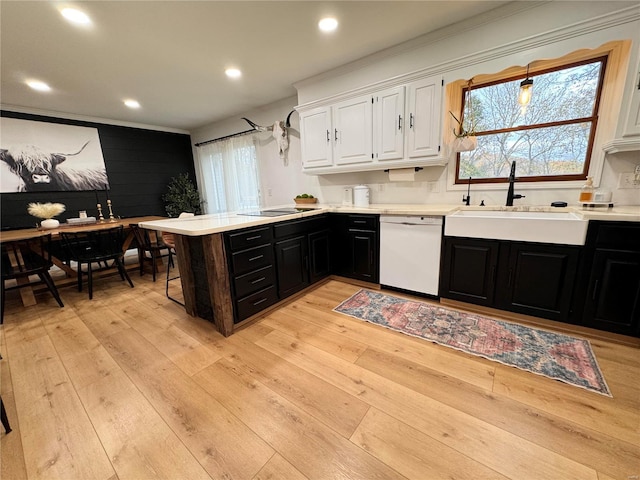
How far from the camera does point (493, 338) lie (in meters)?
1.83

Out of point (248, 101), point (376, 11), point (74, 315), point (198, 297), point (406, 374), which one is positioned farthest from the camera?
point (248, 101)

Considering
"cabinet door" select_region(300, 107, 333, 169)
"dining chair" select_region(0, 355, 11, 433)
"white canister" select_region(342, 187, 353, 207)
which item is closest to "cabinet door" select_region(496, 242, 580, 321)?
"white canister" select_region(342, 187, 353, 207)

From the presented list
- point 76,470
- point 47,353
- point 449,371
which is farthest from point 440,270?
point 47,353

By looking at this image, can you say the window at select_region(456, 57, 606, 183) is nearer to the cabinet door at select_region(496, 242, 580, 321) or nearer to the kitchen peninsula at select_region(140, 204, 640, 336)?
the kitchen peninsula at select_region(140, 204, 640, 336)

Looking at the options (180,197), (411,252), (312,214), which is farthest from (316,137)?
(180,197)

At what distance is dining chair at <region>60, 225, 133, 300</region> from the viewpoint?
2.80m

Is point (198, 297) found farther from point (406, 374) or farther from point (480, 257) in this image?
point (480, 257)

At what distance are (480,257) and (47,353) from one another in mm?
3516

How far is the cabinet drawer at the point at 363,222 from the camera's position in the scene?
263cm

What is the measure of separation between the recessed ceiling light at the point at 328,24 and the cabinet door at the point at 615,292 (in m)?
2.69

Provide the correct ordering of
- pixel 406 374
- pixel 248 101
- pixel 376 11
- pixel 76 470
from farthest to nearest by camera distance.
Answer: pixel 248 101, pixel 376 11, pixel 406 374, pixel 76 470

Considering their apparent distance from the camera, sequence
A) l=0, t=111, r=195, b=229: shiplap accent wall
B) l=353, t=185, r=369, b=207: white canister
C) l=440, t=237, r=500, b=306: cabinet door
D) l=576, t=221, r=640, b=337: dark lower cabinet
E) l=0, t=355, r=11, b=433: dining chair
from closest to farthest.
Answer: l=0, t=355, r=11, b=433: dining chair → l=576, t=221, r=640, b=337: dark lower cabinet → l=440, t=237, r=500, b=306: cabinet door → l=353, t=185, r=369, b=207: white canister → l=0, t=111, r=195, b=229: shiplap accent wall

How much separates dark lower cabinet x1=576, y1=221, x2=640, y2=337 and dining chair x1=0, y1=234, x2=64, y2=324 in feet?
15.8

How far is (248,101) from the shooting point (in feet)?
12.9
